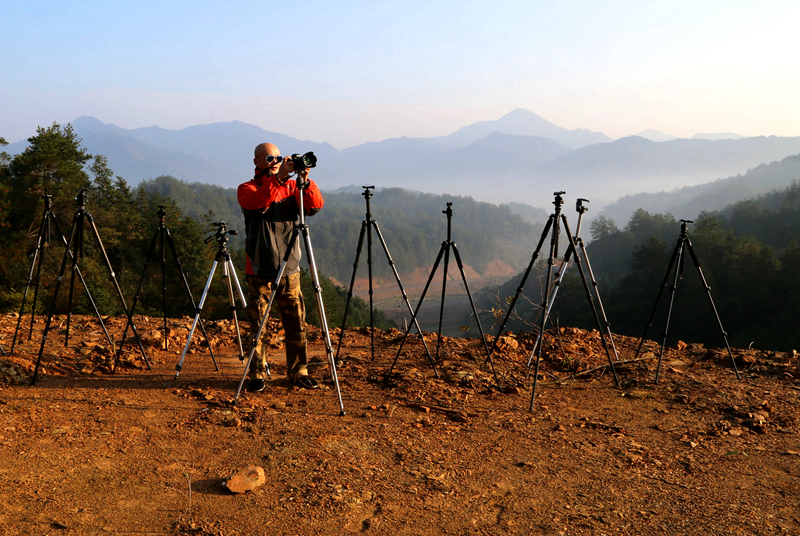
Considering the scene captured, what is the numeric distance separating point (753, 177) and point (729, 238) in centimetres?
17565

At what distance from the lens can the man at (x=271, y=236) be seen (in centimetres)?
497

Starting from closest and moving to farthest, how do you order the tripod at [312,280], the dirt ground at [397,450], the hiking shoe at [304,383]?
the dirt ground at [397,450] < the tripod at [312,280] < the hiking shoe at [304,383]

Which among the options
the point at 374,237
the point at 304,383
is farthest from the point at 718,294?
the point at 374,237

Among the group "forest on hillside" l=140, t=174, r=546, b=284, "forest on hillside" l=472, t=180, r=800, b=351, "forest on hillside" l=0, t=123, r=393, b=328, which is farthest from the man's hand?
"forest on hillside" l=140, t=174, r=546, b=284

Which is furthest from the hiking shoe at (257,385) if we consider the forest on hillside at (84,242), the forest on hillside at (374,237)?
the forest on hillside at (374,237)

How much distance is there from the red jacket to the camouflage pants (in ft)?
0.51

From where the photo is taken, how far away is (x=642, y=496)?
145 inches

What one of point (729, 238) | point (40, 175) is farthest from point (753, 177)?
point (40, 175)

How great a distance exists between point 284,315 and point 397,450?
2.05 m

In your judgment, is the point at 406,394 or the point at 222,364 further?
the point at 222,364

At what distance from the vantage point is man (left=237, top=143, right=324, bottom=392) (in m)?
4.97

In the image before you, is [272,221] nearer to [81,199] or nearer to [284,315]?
[284,315]

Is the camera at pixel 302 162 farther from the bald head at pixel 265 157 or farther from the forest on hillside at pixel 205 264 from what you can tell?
the forest on hillside at pixel 205 264

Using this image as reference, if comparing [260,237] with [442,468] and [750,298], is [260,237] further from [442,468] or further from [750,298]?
[750,298]
